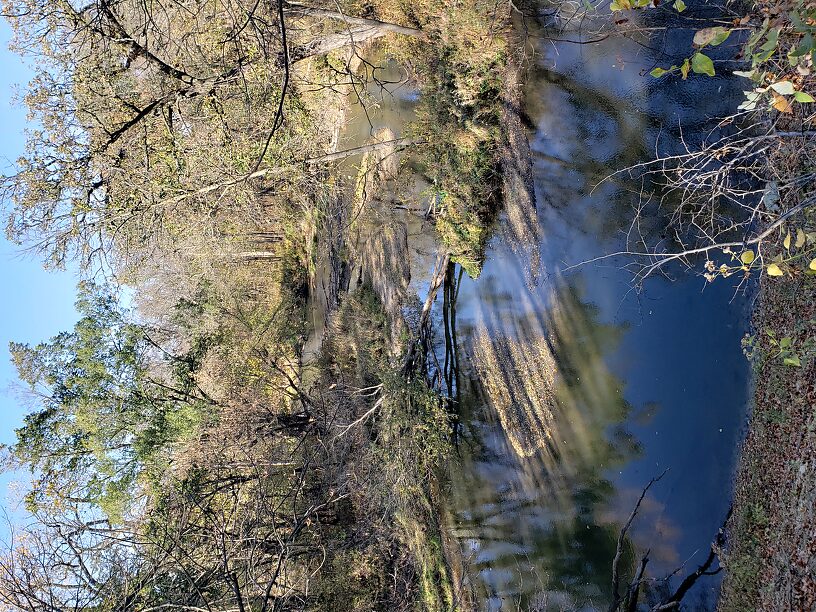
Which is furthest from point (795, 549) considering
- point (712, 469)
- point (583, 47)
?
point (583, 47)

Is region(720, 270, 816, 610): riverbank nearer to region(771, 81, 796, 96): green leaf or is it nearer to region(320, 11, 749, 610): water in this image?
region(320, 11, 749, 610): water

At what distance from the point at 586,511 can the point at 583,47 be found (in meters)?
8.06

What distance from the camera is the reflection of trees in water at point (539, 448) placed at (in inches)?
377

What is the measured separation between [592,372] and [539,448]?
197 cm

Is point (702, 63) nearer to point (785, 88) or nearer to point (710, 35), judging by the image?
point (785, 88)

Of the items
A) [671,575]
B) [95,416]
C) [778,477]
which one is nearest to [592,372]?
[778,477]

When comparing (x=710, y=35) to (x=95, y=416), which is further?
(x=95, y=416)

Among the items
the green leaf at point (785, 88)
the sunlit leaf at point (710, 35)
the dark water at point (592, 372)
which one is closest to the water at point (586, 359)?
the dark water at point (592, 372)

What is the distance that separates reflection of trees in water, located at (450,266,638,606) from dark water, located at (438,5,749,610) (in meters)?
0.03

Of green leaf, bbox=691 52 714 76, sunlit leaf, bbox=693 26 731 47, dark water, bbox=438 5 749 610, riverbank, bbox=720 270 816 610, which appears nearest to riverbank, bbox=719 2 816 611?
riverbank, bbox=720 270 816 610

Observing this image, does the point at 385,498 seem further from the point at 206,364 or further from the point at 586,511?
the point at 206,364

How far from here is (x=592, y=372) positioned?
9539 mm

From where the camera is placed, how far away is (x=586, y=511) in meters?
9.90

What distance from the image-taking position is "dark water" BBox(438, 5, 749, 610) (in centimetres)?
818
